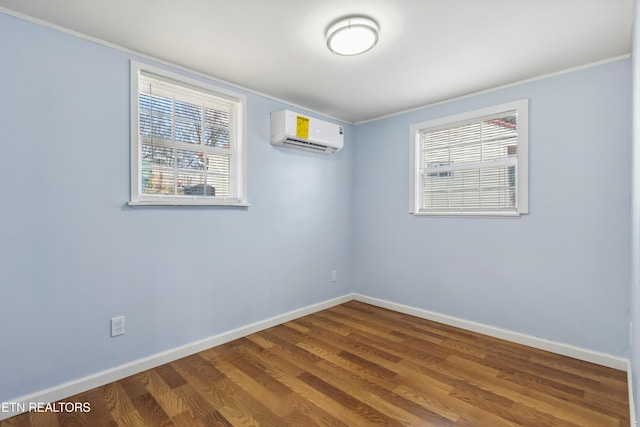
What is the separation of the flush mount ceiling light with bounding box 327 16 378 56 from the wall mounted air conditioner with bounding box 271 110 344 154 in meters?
1.04

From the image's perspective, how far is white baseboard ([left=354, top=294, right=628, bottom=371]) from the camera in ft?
7.77

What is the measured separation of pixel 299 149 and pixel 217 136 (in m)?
0.94

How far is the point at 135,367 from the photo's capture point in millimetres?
2260

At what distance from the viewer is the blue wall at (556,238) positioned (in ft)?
7.66

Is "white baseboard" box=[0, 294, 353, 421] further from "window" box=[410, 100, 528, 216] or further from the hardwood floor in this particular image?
"window" box=[410, 100, 528, 216]

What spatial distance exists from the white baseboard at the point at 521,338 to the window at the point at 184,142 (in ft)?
7.32

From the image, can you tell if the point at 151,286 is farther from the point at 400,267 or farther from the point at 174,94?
the point at 400,267

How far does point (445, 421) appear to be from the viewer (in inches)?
69.1

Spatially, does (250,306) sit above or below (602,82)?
below

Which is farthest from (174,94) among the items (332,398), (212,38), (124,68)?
(332,398)

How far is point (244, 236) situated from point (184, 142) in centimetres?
98

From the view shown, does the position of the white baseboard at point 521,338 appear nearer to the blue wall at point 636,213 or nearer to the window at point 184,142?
the blue wall at point 636,213

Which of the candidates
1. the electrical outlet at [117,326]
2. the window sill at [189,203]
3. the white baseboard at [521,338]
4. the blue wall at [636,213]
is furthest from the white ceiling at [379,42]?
the white baseboard at [521,338]

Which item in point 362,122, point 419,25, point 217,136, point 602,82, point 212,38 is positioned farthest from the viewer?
point 362,122
